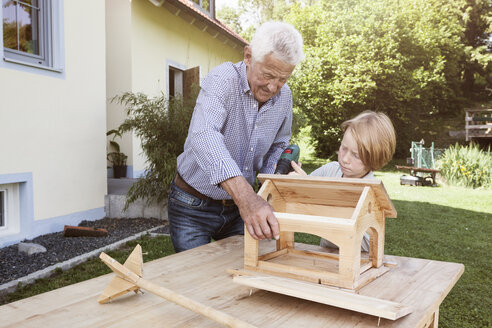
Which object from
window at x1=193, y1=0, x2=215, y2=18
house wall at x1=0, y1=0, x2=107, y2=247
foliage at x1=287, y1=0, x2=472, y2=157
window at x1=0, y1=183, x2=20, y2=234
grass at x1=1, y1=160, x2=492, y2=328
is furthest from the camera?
foliage at x1=287, y1=0, x2=472, y2=157

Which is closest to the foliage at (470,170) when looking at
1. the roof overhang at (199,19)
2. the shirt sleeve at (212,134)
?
the roof overhang at (199,19)

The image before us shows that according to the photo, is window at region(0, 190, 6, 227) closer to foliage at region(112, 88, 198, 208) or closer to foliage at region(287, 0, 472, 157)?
foliage at region(112, 88, 198, 208)

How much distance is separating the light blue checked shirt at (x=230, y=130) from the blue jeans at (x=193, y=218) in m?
0.08

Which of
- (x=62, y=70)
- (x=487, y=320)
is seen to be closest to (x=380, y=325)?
(x=487, y=320)

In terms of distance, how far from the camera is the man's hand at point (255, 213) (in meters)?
1.40

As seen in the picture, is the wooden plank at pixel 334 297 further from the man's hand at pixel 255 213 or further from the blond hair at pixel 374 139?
the blond hair at pixel 374 139

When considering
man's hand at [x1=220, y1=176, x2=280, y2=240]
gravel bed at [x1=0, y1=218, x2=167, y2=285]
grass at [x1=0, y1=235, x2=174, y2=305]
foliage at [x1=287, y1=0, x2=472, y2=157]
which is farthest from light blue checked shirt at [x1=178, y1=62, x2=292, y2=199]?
foliage at [x1=287, y1=0, x2=472, y2=157]

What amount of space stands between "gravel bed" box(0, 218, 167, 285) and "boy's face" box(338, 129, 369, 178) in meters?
3.19

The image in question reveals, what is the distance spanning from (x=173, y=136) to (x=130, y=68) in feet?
7.96

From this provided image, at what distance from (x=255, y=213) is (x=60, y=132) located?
449 cm

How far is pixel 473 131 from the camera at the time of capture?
61.1 ft

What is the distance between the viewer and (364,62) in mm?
16875

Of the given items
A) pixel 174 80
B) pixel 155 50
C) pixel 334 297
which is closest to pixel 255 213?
pixel 334 297

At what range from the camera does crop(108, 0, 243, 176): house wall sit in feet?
25.3
